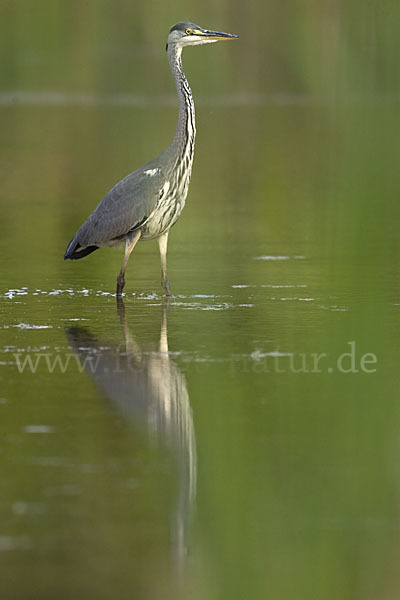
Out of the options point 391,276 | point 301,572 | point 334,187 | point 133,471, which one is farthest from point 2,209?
point 301,572

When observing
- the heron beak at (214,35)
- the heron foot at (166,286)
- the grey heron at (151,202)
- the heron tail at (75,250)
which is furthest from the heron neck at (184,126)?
the heron tail at (75,250)

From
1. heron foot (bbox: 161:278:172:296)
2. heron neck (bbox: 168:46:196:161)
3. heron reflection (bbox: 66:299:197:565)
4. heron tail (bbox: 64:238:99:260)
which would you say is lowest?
heron foot (bbox: 161:278:172:296)

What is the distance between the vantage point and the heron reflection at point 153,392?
569 centimetres

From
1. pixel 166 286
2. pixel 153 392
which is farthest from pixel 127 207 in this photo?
pixel 153 392

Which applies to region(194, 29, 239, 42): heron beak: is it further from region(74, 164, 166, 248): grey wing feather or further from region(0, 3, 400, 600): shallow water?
region(0, 3, 400, 600): shallow water

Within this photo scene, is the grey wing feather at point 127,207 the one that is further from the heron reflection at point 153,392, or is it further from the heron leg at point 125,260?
the heron reflection at point 153,392

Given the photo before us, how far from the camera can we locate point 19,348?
332 inches

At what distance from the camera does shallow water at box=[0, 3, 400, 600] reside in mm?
5004

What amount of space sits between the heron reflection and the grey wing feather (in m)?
1.39

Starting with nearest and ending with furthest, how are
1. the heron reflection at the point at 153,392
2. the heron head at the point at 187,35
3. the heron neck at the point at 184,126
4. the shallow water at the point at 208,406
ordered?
the shallow water at the point at 208,406
the heron reflection at the point at 153,392
the heron neck at the point at 184,126
the heron head at the point at 187,35

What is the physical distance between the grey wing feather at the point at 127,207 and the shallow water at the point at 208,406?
1.61 feet

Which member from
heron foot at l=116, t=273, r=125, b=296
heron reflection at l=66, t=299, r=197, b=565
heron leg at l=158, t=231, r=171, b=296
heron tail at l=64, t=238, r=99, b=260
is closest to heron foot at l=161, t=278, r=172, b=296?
heron leg at l=158, t=231, r=171, b=296

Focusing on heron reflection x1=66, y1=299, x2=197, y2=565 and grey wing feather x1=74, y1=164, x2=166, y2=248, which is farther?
grey wing feather x1=74, y1=164, x2=166, y2=248

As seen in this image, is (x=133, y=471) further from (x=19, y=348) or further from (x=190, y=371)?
(x=19, y=348)
